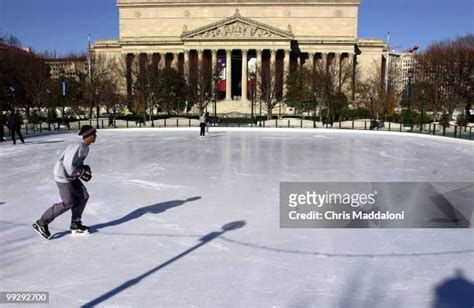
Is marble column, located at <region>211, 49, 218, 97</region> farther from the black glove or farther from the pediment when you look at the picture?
the black glove

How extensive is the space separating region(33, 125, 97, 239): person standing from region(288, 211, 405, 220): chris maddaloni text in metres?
3.48

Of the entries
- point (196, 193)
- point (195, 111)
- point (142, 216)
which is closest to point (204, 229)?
point (142, 216)

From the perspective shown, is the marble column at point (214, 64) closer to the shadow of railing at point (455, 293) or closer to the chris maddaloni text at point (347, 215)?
the chris maddaloni text at point (347, 215)

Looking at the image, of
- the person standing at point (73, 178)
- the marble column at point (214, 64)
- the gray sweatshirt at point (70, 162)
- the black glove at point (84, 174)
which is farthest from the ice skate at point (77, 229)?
the marble column at point (214, 64)

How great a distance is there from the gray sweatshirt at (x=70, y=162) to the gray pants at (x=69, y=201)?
0.40 ft

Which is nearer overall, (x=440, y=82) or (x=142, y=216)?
(x=142, y=216)

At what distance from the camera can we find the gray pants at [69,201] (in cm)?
592

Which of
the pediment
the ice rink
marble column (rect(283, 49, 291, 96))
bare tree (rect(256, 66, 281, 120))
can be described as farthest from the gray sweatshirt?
the pediment

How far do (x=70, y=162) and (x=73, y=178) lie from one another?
0.89ft

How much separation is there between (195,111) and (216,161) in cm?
4318

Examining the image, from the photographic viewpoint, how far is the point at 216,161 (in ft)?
47.5

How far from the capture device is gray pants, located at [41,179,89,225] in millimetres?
5922

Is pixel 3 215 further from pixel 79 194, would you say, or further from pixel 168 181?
pixel 168 181

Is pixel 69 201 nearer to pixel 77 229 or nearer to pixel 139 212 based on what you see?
pixel 77 229
